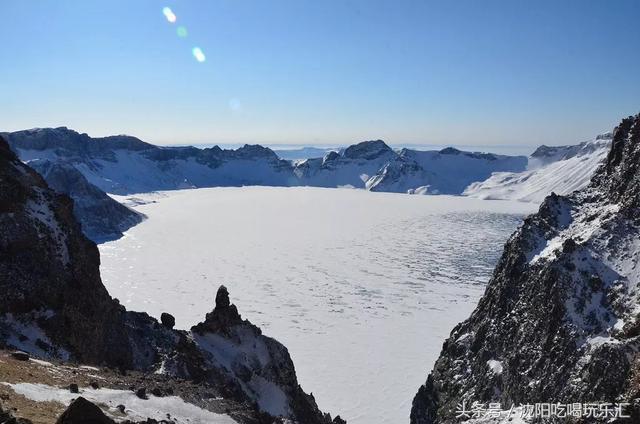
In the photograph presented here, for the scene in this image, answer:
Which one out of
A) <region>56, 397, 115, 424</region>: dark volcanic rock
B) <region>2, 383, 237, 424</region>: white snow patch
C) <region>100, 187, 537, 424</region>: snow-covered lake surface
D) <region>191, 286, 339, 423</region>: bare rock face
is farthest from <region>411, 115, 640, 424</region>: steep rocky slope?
<region>56, 397, 115, 424</region>: dark volcanic rock

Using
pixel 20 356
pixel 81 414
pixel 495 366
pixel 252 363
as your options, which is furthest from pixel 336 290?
pixel 81 414

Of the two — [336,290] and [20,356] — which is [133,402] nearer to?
[20,356]

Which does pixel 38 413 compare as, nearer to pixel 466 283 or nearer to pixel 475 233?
pixel 466 283

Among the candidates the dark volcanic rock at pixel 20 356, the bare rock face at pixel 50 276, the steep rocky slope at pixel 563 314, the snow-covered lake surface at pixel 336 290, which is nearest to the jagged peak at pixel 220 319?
the bare rock face at pixel 50 276

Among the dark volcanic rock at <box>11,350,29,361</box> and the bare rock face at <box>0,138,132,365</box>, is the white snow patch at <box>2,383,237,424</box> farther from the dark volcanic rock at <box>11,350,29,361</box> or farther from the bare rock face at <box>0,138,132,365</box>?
the bare rock face at <box>0,138,132,365</box>

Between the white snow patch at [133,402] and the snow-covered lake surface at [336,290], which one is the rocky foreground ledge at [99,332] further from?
the snow-covered lake surface at [336,290]

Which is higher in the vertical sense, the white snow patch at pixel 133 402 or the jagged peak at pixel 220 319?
the white snow patch at pixel 133 402
